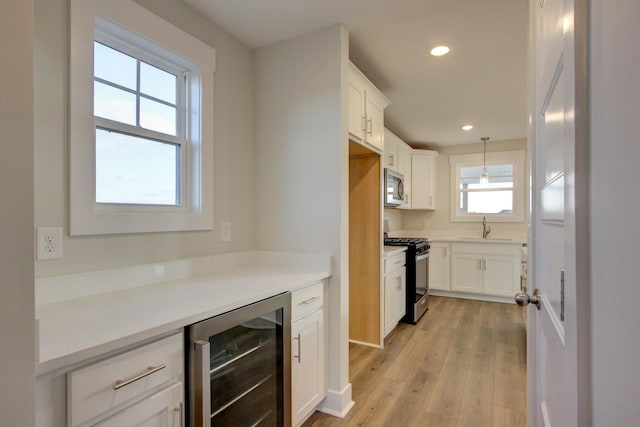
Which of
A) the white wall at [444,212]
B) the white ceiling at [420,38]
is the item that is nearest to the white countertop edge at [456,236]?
the white wall at [444,212]

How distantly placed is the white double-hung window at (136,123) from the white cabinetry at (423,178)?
367 cm

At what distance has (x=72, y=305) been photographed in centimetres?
127

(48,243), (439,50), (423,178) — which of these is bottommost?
(48,243)

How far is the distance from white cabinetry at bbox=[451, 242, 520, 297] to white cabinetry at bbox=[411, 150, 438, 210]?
2.65 ft

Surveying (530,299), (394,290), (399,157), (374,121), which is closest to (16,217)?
(530,299)

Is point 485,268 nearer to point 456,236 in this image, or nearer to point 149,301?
point 456,236

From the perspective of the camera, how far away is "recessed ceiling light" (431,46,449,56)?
2326 millimetres

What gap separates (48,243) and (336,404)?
1.75m

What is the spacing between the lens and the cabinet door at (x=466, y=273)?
4.62 meters

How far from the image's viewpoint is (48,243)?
1.27m

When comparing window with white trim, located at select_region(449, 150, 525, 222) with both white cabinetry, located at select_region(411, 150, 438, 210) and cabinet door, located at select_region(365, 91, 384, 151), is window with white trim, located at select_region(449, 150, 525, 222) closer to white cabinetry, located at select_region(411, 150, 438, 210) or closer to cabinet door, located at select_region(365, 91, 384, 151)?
white cabinetry, located at select_region(411, 150, 438, 210)

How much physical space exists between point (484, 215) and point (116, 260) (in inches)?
200
